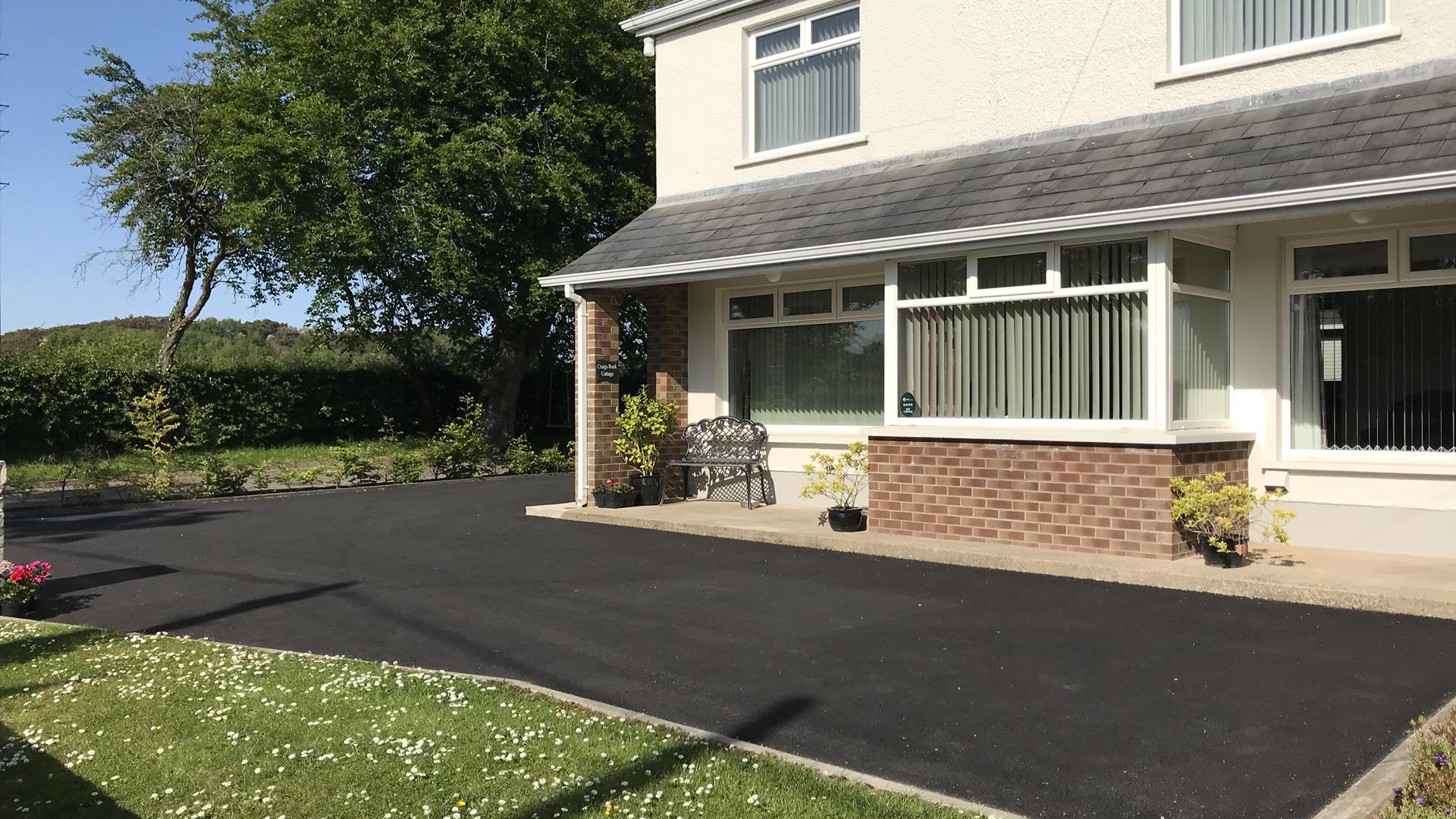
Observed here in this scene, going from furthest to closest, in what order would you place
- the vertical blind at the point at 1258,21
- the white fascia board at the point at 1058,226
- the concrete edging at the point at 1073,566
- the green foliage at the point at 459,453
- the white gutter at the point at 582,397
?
the green foliage at the point at 459,453
the white gutter at the point at 582,397
the vertical blind at the point at 1258,21
the white fascia board at the point at 1058,226
the concrete edging at the point at 1073,566

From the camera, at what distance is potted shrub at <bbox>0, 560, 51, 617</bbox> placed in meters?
7.80

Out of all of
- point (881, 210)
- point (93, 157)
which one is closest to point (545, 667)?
point (881, 210)

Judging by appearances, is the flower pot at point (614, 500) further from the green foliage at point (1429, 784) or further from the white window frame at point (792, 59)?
the green foliage at point (1429, 784)

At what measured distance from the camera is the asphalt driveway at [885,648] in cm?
440

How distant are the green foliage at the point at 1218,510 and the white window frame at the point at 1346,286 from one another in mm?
899

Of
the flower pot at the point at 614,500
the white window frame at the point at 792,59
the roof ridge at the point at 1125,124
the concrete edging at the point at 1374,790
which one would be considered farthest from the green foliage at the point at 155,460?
the concrete edging at the point at 1374,790

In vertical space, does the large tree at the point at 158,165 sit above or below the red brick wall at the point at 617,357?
above

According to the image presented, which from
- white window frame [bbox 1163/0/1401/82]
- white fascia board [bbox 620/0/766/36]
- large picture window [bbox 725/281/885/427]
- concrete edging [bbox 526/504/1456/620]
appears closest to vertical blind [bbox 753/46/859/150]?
white fascia board [bbox 620/0/766/36]

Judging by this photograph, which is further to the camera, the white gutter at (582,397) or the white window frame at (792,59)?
the white gutter at (582,397)

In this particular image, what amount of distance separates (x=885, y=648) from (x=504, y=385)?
65.8ft

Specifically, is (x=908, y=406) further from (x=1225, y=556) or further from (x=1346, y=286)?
(x=1346, y=286)

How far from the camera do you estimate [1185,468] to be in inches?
339

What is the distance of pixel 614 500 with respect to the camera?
42.9ft

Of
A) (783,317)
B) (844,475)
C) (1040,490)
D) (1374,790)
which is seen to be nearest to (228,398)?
(783,317)
